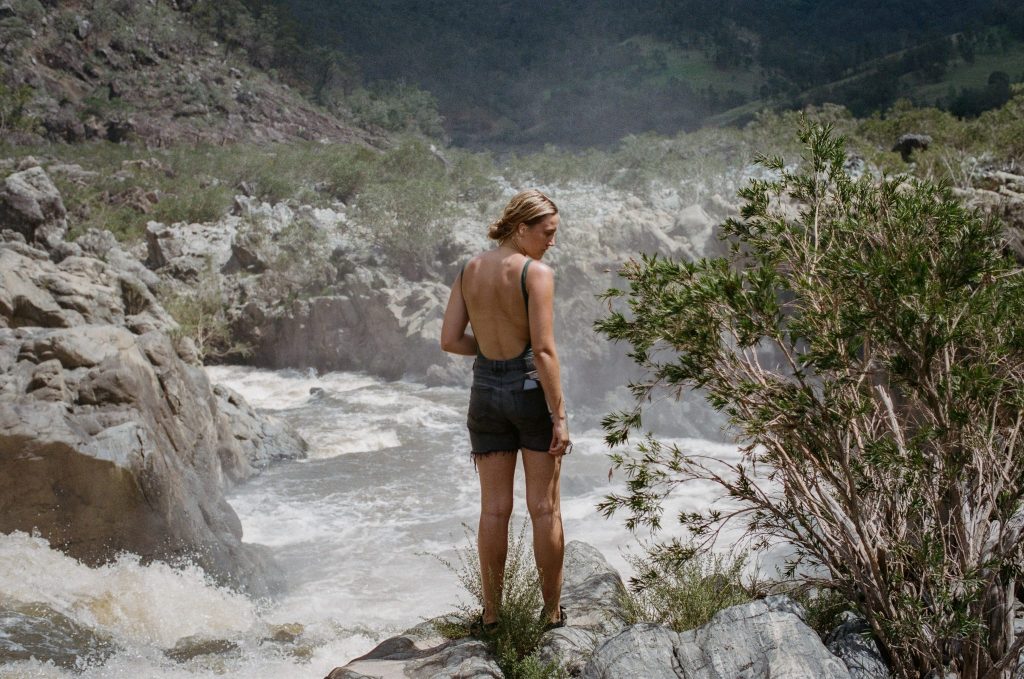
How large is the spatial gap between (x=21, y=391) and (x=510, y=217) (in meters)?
5.08

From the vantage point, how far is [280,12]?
186ft

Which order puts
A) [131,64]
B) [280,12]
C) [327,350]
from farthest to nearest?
1. [280,12]
2. [131,64]
3. [327,350]

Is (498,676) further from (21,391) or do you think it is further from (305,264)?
(305,264)

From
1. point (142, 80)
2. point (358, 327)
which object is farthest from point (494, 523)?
point (142, 80)

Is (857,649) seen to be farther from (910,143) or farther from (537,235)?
(910,143)

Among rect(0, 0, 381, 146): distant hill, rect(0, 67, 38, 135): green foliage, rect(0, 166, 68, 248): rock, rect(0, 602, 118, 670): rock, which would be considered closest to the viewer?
rect(0, 602, 118, 670): rock

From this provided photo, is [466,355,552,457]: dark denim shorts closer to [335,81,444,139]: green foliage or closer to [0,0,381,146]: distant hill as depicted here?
[0,0,381,146]: distant hill

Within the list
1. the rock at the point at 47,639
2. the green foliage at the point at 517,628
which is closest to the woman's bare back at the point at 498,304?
the green foliage at the point at 517,628

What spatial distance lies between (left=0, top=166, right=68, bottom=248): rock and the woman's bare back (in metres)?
14.6

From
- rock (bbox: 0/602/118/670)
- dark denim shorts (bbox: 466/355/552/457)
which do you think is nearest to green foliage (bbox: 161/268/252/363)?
rock (bbox: 0/602/118/670)

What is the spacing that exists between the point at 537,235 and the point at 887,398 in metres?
1.35

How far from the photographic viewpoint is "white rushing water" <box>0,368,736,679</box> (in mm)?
4930

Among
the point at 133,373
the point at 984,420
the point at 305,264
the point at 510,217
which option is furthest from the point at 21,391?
the point at 305,264

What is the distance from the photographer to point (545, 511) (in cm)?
280
